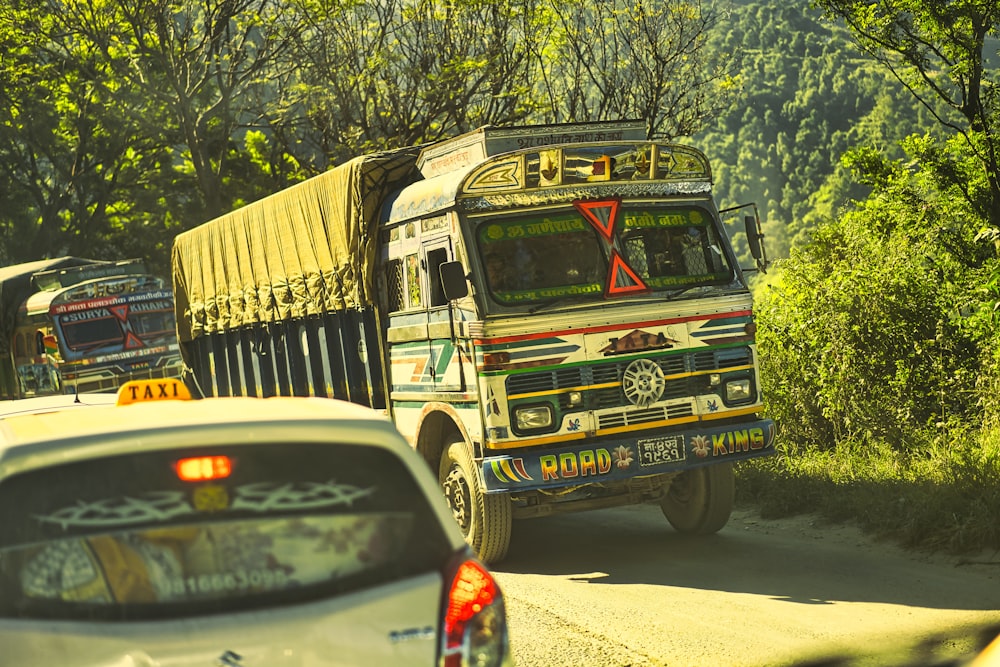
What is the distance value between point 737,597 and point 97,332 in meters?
19.4

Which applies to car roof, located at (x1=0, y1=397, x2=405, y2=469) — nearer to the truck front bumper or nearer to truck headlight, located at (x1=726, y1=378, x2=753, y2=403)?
the truck front bumper

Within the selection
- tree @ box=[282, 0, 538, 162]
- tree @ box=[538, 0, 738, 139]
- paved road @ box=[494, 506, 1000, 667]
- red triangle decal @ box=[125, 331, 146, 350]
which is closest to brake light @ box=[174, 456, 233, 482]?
paved road @ box=[494, 506, 1000, 667]

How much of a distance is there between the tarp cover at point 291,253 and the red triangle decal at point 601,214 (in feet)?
6.19

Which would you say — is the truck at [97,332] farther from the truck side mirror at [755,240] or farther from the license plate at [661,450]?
the license plate at [661,450]

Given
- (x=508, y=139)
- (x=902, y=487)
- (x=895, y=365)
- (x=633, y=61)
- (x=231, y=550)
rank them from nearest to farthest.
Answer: (x=231, y=550)
(x=508, y=139)
(x=902, y=487)
(x=895, y=365)
(x=633, y=61)

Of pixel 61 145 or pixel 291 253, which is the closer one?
pixel 291 253

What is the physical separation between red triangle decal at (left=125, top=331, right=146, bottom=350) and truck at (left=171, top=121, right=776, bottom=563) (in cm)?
1525

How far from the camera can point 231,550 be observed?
10.3ft

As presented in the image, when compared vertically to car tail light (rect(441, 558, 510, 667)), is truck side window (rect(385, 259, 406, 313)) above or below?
above

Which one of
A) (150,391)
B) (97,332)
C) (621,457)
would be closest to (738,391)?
(621,457)

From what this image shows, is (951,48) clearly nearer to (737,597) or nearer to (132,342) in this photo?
(737,597)

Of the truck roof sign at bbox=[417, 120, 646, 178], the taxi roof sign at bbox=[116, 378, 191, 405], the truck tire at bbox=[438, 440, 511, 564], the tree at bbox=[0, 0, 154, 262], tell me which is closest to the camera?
the taxi roof sign at bbox=[116, 378, 191, 405]

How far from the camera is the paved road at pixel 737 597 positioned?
6480 millimetres

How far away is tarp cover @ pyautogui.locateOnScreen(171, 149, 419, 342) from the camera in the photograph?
34.3 ft
